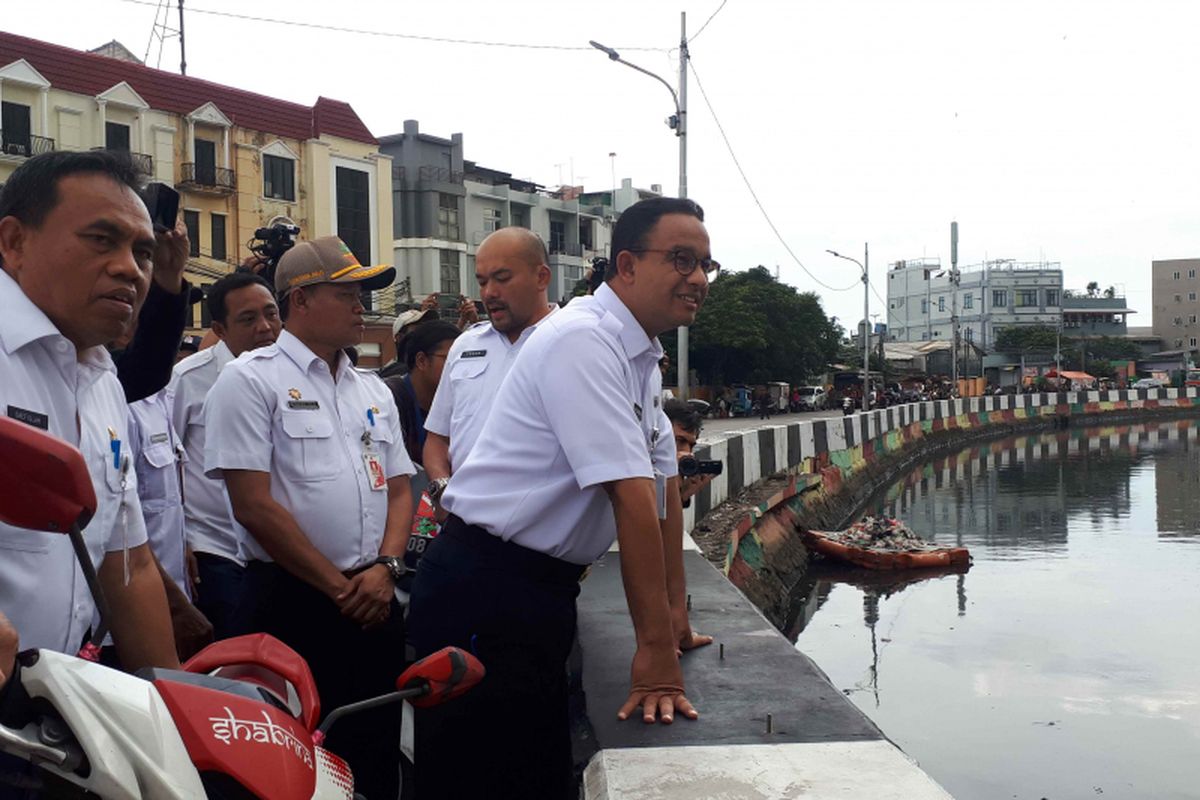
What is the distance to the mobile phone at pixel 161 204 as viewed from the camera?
2.20 metres

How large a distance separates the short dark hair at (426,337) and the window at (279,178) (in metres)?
28.4

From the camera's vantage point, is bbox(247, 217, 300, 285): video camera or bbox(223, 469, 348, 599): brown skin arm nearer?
bbox(223, 469, 348, 599): brown skin arm

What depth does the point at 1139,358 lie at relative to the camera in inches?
3337

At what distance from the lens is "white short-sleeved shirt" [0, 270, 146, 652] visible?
5.35ft

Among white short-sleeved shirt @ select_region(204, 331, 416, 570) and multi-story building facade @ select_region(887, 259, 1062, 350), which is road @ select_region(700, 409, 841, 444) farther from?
multi-story building facade @ select_region(887, 259, 1062, 350)

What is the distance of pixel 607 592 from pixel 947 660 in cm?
432

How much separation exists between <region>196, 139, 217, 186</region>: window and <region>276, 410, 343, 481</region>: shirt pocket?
28556 millimetres

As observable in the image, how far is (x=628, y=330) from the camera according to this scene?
2670 mm

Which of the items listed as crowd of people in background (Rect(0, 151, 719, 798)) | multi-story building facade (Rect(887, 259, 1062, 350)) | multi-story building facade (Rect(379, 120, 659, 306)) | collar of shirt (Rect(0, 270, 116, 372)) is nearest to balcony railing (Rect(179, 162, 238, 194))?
multi-story building facade (Rect(379, 120, 659, 306))

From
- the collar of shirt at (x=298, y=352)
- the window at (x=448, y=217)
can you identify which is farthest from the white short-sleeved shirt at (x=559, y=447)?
the window at (x=448, y=217)

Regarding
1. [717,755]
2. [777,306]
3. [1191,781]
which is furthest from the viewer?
[777,306]

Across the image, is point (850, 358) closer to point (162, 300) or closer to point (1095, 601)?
point (1095, 601)

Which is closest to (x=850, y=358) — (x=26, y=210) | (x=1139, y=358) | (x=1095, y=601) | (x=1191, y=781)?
(x=1139, y=358)

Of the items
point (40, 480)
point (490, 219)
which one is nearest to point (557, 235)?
point (490, 219)
